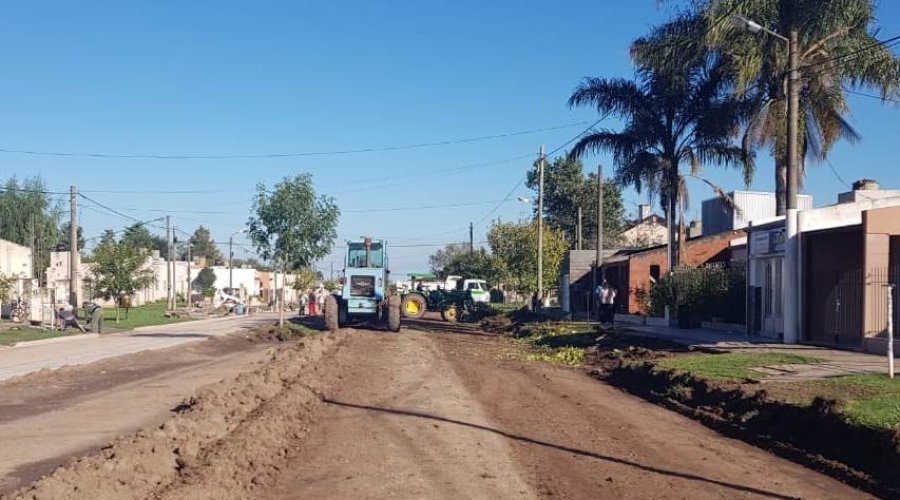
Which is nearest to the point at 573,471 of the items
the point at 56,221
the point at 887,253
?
the point at 887,253

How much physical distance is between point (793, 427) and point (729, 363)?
6327mm

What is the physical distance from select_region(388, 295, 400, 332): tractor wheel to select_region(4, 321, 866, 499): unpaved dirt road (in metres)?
17.2

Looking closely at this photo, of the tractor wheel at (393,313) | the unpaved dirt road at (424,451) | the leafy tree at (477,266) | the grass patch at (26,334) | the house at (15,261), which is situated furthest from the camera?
the leafy tree at (477,266)

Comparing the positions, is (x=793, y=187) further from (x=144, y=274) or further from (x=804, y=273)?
(x=144, y=274)

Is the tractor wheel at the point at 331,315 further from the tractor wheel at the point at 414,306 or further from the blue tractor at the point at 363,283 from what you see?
the tractor wheel at the point at 414,306

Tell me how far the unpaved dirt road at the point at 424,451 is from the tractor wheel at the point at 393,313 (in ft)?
56.5

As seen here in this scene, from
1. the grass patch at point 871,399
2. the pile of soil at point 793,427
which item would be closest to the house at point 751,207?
the pile of soil at point 793,427

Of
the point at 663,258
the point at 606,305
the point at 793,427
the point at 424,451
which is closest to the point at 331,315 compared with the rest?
the point at 606,305

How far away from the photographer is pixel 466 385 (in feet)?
58.9

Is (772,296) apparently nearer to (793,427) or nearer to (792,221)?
(792,221)

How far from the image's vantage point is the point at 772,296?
2648 cm

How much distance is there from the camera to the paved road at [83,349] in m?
23.4

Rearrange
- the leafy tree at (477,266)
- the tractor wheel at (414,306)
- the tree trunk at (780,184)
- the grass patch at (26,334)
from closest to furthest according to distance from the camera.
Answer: the tree trunk at (780,184) < the grass patch at (26,334) < the tractor wheel at (414,306) < the leafy tree at (477,266)

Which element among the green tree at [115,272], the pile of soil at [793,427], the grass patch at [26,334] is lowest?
the grass patch at [26,334]
